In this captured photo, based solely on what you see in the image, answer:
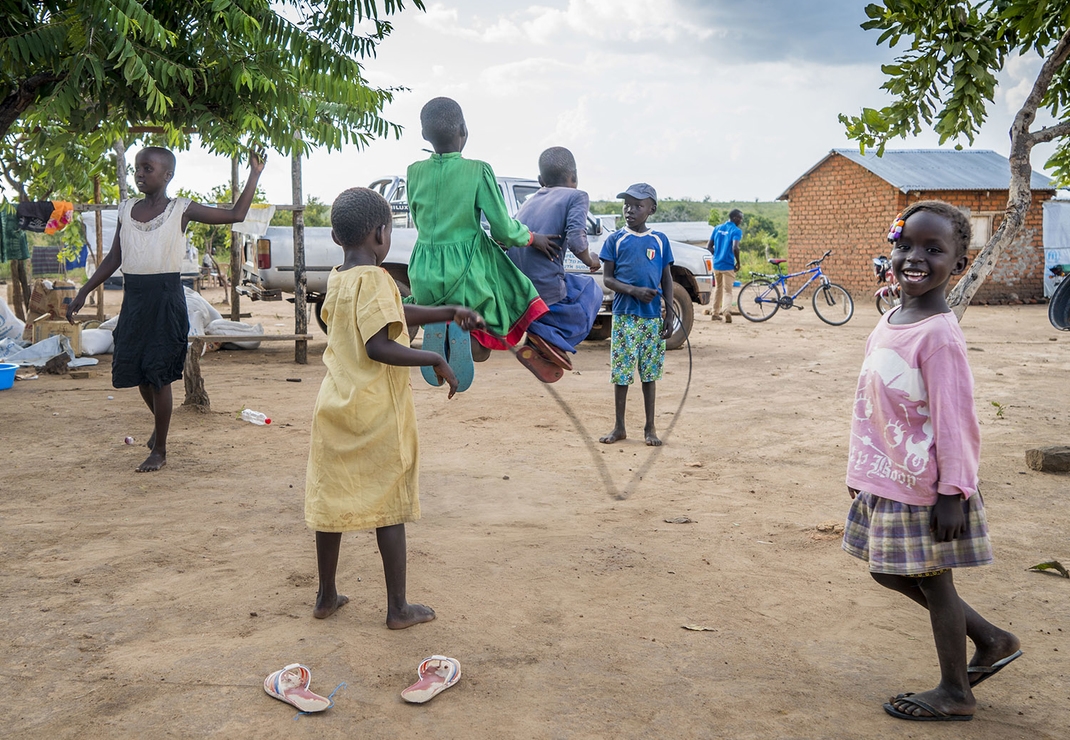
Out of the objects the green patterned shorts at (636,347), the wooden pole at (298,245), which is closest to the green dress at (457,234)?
the green patterned shorts at (636,347)

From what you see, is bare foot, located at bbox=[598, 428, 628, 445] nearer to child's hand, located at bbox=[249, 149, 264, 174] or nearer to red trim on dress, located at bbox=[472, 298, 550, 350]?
red trim on dress, located at bbox=[472, 298, 550, 350]

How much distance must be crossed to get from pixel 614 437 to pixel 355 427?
12.8 feet

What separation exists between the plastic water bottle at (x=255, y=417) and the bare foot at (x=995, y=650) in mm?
5791

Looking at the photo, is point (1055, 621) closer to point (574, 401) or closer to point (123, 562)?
point (123, 562)

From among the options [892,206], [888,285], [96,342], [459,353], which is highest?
[892,206]

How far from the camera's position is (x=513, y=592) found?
3.76 metres

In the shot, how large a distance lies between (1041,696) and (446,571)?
2322mm

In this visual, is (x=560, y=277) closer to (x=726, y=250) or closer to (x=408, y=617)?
(x=408, y=617)

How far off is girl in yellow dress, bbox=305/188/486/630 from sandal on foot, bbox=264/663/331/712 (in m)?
0.52

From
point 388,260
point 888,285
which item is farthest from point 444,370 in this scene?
point 388,260

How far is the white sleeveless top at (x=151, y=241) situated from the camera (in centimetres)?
557

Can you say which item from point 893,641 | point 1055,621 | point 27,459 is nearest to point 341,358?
point 893,641

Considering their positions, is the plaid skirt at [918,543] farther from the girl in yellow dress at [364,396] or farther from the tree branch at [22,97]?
the tree branch at [22,97]

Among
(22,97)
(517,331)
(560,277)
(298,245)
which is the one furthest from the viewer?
(298,245)
